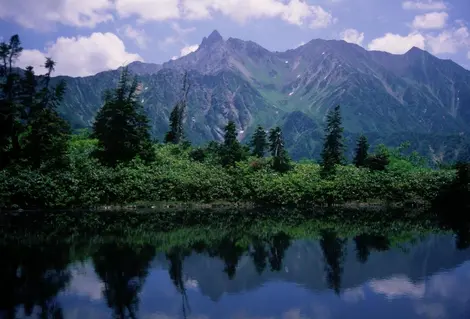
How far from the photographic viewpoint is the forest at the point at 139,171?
34562 mm

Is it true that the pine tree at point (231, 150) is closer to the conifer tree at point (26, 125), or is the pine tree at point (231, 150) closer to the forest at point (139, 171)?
the forest at point (139, 171)

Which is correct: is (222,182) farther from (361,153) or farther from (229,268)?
(229,268)

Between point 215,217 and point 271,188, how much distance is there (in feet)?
25.5

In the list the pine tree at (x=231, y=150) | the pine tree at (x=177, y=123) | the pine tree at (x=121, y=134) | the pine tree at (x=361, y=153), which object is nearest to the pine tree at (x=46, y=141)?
the pine tree at (x=121, y=134)

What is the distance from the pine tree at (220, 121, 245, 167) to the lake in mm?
11565

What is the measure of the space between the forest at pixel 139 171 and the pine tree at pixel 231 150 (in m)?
0.09

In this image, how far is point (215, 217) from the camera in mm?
32188

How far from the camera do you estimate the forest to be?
34.6 meters

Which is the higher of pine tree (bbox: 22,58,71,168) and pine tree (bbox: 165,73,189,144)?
pine tree (bbox: 165,73,189,144)

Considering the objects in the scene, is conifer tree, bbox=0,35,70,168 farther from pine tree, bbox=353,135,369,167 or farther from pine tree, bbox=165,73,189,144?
pine tree, bbox=353,135,369,167

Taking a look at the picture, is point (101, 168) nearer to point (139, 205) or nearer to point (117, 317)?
point (139, 205)

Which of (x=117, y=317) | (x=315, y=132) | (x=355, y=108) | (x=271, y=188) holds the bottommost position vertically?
(x=117, y=317)

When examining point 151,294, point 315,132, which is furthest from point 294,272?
point 315,132

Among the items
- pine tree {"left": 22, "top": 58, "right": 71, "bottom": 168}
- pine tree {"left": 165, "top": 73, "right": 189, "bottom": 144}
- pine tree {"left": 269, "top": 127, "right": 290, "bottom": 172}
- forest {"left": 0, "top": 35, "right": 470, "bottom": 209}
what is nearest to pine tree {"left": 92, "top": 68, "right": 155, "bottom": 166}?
forest {"left": 0, "top": 35, "right": 470, "bottom": 209}
